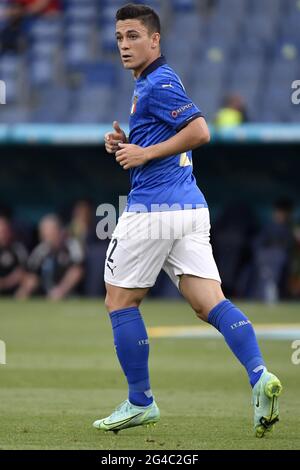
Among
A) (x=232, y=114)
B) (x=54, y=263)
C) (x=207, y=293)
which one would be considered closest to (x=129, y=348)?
(x=207, y=293)

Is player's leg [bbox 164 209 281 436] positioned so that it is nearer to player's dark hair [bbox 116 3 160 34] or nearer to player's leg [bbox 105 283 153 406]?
player's leg [bbox 105 283 153 406]

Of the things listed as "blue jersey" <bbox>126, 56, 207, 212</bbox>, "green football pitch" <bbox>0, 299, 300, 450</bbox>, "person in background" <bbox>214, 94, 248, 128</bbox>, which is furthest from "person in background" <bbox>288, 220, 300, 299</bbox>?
"blue jersey" <bbox>126, 56, 207, 212</bbox>

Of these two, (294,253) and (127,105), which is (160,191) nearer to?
(294,253)

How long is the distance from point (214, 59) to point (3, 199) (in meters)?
4.30

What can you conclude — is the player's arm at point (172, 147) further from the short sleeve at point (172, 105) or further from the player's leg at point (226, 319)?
the player's leg at point (226, 319)

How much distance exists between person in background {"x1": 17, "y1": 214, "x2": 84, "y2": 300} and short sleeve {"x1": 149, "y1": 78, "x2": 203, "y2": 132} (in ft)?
41.1

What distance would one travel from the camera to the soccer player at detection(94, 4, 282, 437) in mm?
6410

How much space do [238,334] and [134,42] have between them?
65.4 inches

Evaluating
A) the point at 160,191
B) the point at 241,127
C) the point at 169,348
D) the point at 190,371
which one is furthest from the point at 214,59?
the point at 160,191

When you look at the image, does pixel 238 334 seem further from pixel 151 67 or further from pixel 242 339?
pixel 151 67

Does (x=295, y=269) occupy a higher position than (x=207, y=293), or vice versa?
(x=207, y=293)

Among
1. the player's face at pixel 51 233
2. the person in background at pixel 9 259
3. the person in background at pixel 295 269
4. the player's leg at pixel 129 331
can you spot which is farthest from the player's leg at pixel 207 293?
the person in background at pixel 9 259

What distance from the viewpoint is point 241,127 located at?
17.3 m

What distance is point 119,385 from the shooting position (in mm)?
9023
